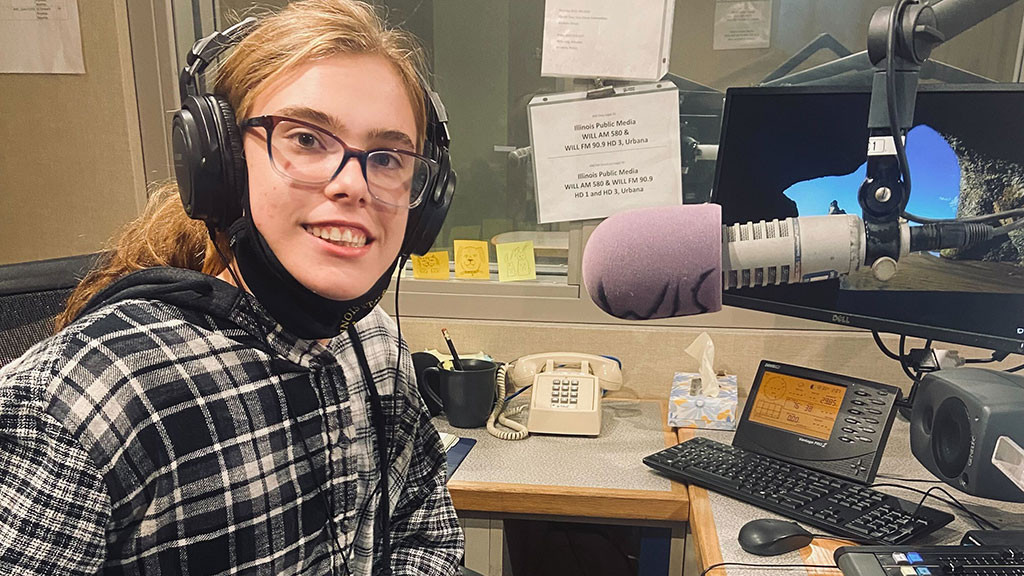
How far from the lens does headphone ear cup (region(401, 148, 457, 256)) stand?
3.15 feet

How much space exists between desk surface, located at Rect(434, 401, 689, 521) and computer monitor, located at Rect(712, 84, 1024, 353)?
324 mm

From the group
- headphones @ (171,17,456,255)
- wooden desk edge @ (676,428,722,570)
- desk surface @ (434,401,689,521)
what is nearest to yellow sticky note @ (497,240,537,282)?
desk surface @ (434,401,689,521)

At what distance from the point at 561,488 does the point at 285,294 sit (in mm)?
579

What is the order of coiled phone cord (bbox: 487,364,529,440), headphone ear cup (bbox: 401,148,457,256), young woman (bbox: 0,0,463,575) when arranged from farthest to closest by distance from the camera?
coiled phone cord (bbox: 487,364,529,440) → headphone ear cup (bbox: 401,148,457,256) → young woman (bbox: 0,0,463,575)

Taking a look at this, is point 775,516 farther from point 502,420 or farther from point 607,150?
point 607,150

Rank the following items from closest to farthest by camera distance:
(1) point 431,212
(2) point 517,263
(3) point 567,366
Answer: (1) point 431,212, (3) point 567,366, (2) point 517,263

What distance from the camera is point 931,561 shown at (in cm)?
90

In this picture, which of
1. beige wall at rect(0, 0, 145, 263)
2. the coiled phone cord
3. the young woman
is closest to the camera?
the young woman

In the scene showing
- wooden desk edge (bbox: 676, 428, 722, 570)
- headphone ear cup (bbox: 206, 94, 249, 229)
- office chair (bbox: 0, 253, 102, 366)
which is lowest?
wooden desk edge (bbox: 676, 428, 722, 570)

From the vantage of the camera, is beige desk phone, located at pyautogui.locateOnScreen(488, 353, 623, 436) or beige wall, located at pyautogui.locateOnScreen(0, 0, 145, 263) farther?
beige wall, located at pyautogui.locateOnScreen(0, 0, 145, 263)

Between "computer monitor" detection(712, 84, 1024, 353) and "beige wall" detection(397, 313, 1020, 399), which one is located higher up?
"computer monitor" detection(712, 84, 1024, 353)

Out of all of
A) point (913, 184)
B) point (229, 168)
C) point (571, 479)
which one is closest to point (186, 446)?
point (229, 168)

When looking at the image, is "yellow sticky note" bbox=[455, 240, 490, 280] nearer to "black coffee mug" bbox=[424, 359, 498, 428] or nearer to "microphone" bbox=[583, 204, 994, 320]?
"black coffee mug" bbox=[424, 359, 498, 428]

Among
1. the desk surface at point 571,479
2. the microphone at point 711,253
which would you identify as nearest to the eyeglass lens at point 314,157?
the microphone at point 711,253
